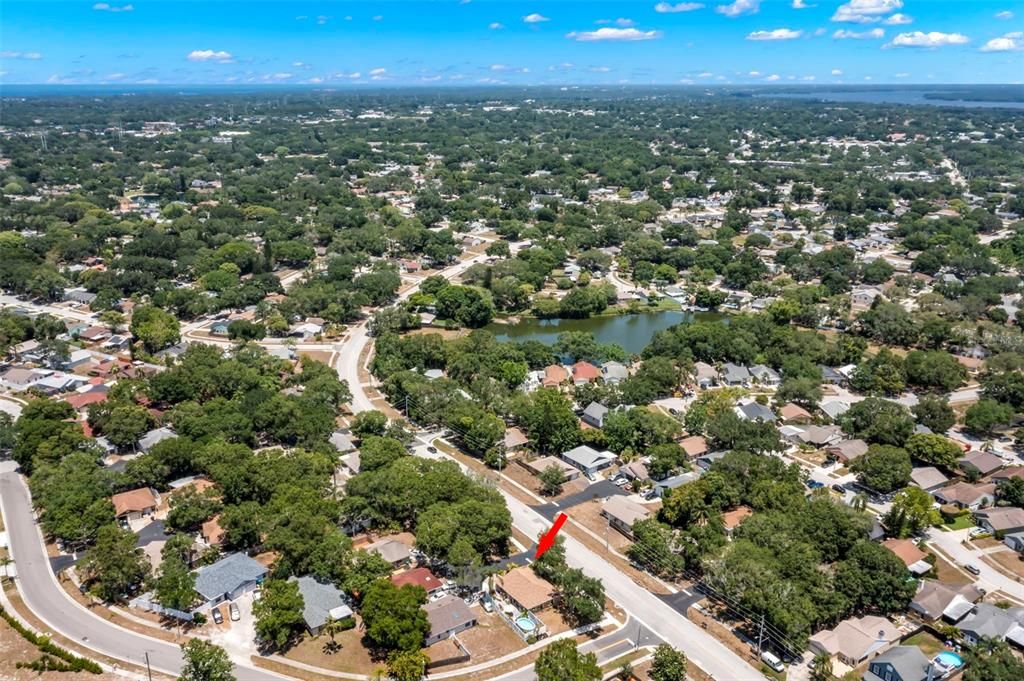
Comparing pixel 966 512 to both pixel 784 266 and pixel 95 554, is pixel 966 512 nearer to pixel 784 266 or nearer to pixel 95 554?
pixel 95 554

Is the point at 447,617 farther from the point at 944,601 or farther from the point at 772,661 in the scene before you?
the point at 944,601

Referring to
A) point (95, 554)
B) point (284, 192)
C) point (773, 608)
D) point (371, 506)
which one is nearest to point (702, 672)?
point (773, 608)

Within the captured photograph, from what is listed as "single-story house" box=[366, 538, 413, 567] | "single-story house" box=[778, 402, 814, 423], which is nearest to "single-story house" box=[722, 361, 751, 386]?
"single-story house" box=[778, 402, 814, 423]

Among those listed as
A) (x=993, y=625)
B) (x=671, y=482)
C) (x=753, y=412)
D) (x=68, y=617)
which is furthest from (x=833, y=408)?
(x=68, y=617)

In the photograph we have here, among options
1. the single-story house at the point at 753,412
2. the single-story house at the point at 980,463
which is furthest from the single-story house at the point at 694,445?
the single-story house at the point at 980,463

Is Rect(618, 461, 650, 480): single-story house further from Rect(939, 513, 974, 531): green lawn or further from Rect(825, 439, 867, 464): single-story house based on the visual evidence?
Rect(939, 513, 974, 531): green lawn

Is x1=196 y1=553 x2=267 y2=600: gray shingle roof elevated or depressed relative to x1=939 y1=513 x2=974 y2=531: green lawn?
elevated
